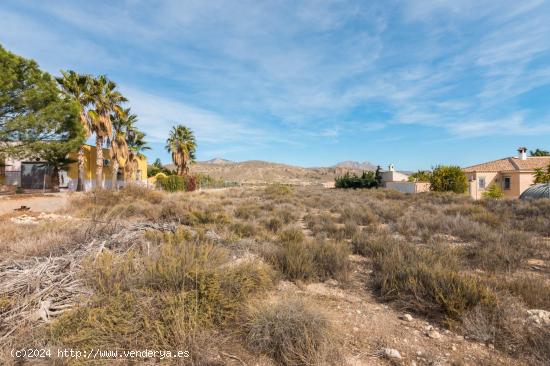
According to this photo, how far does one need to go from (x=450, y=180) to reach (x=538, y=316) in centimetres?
2784

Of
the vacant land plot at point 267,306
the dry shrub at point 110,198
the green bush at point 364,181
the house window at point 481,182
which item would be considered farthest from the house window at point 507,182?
the dry shrub at point 110,198

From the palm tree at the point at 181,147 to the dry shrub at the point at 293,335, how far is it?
35.8 m

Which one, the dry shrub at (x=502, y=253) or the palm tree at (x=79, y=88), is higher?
the palm tree at (x=79, y=88)

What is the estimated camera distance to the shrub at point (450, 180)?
27000 millimetres

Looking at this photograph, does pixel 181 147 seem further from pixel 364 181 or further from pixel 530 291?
pixel 530 291

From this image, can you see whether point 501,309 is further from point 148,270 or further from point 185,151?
point 185,151

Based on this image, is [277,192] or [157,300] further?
[277,192]

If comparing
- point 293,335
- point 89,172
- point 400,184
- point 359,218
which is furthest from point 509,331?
point 400,184

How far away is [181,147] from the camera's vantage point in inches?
1432

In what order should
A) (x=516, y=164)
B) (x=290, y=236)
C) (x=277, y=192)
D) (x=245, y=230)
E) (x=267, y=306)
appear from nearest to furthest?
(x=267, y=306), (x=290, y=236), (x=245, y=230), (x=277, y=192), (x=516, y=164)

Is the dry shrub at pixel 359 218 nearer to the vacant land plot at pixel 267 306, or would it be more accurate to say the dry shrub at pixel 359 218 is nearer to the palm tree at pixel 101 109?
the vacant land plot at pixel 267 306

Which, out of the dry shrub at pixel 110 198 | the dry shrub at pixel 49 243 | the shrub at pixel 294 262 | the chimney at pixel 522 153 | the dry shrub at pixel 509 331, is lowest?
the dry shrub at pixel 509 331

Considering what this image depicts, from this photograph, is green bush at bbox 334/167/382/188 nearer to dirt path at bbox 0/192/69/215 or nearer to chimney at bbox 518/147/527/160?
chimney at bbox 518/147/527/160

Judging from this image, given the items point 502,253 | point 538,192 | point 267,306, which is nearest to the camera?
point 267,306
